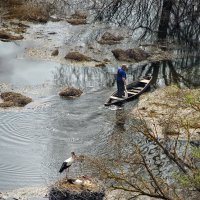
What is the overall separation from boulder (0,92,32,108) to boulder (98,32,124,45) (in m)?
12.0

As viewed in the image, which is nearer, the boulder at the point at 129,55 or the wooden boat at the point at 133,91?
the wooden boat at the point at 133,91

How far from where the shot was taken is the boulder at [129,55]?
35.2 meters

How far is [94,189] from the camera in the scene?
17.9 meters

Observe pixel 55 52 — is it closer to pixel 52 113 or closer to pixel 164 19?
pixel 164 19

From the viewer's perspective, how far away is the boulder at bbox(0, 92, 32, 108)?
1052 inches

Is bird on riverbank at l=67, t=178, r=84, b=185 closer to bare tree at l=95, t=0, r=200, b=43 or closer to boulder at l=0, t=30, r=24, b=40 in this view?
→ boulder at l=0, t=30, r=24, b=40

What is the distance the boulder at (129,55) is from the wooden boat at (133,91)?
432 centimetres

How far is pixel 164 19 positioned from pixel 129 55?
205 inches

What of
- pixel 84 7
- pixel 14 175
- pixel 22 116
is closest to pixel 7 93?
pixel 22 116

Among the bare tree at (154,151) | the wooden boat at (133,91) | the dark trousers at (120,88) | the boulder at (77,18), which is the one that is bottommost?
the bare tree at (154,151)

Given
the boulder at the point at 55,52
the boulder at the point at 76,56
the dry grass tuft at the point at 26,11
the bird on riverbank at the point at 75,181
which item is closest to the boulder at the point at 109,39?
the boulder at the point at 76,56

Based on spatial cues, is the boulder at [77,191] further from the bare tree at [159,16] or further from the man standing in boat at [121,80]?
the bare tree at [159,16]

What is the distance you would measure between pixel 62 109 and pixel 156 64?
32.7 ft

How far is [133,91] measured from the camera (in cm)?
2923
